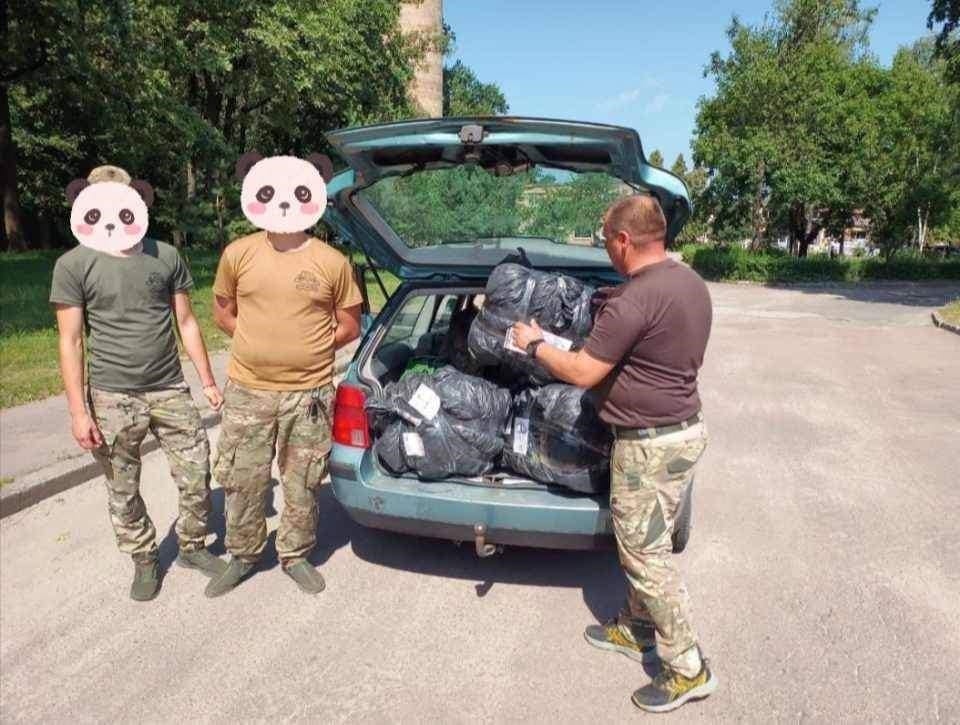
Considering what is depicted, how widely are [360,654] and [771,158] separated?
29.7 meters

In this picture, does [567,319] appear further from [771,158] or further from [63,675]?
[771,158]

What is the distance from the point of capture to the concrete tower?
25.5m

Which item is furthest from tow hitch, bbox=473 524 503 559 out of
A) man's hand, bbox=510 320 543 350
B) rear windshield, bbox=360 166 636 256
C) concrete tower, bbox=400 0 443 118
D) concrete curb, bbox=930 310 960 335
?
concrete tower, bbox=400 0 443 118

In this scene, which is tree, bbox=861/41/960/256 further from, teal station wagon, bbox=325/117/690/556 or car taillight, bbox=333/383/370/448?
car taillight, bbox=333/383/370/448

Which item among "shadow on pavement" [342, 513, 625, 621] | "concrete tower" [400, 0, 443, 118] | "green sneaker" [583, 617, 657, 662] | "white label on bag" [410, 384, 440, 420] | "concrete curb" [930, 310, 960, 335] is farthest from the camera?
"concrete tower" [400, 0, 443, 118]

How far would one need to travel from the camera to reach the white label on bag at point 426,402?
3234 millimetres

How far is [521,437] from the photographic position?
323 centimetres

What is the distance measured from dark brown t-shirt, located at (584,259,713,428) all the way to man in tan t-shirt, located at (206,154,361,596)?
4.36ft

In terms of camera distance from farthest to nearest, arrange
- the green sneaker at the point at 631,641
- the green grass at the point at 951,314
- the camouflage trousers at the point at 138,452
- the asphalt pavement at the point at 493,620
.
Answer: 1. the green grass at the point at 951,314
2. the camouflage trousers at the point at 138,452
3. the green sneaker at the point at 631,641
4. the asphalt pavement at the point at 493,620

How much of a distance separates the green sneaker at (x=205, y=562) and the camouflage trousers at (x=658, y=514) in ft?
7.10

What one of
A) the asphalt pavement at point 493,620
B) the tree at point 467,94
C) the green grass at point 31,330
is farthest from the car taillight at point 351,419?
the tree at point 467,94

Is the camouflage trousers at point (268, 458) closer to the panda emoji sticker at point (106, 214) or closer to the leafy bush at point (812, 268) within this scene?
the panda emoji sticker at point (106, 214)

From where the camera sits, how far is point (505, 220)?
4582mm

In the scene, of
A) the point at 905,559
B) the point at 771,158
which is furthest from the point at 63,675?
the point at 771,158
